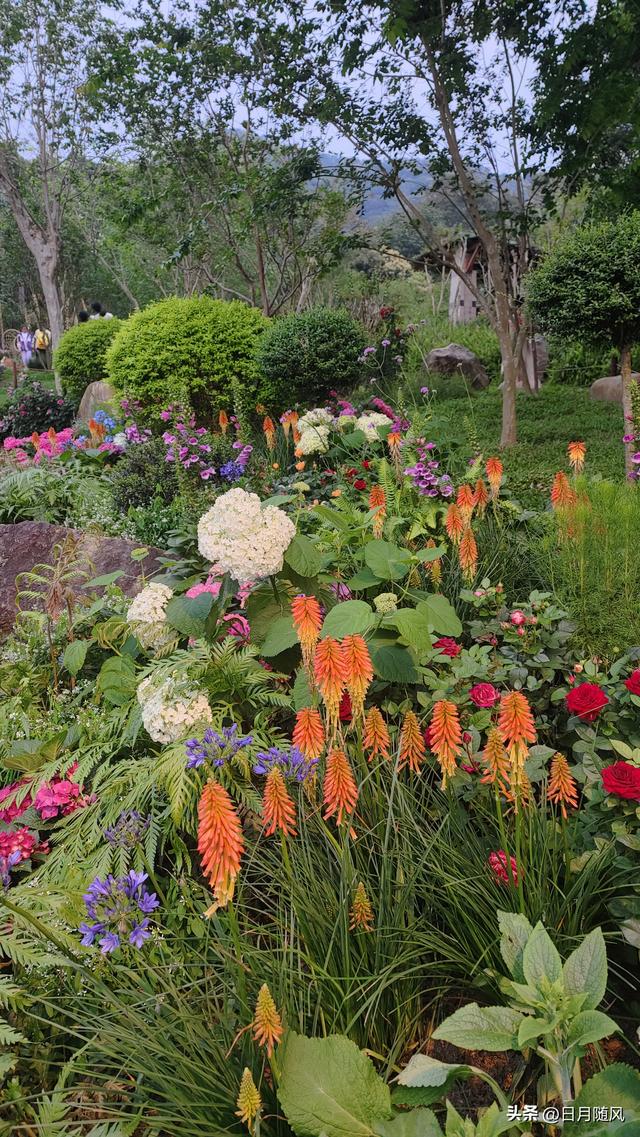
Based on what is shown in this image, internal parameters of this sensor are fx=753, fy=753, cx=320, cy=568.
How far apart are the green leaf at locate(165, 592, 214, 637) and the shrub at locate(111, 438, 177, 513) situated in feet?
10.9

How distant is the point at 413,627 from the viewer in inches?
89.5

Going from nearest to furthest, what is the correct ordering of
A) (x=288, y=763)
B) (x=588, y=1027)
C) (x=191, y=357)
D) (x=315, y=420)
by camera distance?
(x=588, y=1027), (x=288, y=763), (x=315, y=420), (x=191, y=357)

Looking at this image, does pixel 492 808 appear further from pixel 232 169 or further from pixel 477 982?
pixel 232 169

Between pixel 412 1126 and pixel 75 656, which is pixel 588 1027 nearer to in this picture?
pixel 412 1126

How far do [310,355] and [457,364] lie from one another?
509 centimetres

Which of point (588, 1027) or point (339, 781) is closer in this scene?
point (588, 1027)

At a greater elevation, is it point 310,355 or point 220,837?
point 310,355

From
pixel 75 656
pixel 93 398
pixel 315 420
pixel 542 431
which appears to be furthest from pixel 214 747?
pixel 93 398

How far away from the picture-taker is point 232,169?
35.4ft

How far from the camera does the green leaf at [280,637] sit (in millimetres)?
2369

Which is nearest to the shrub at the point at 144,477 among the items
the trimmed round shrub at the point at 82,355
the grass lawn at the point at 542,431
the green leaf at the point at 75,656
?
the grass lawn at the point at 542,431

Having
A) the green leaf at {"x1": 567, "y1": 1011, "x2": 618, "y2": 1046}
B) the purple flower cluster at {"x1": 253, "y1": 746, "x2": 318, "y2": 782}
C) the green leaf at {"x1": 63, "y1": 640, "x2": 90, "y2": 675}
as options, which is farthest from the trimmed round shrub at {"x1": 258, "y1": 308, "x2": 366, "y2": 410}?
the green leaf at {"x1": 567, "y1": 1011, "x2": 618, "y2": 1046}

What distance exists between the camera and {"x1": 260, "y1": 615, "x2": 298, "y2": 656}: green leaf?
237 centimetres

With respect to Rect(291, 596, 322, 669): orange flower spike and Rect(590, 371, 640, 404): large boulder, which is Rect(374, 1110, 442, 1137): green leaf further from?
Rect(590, 371, 640, 404): large boulder
